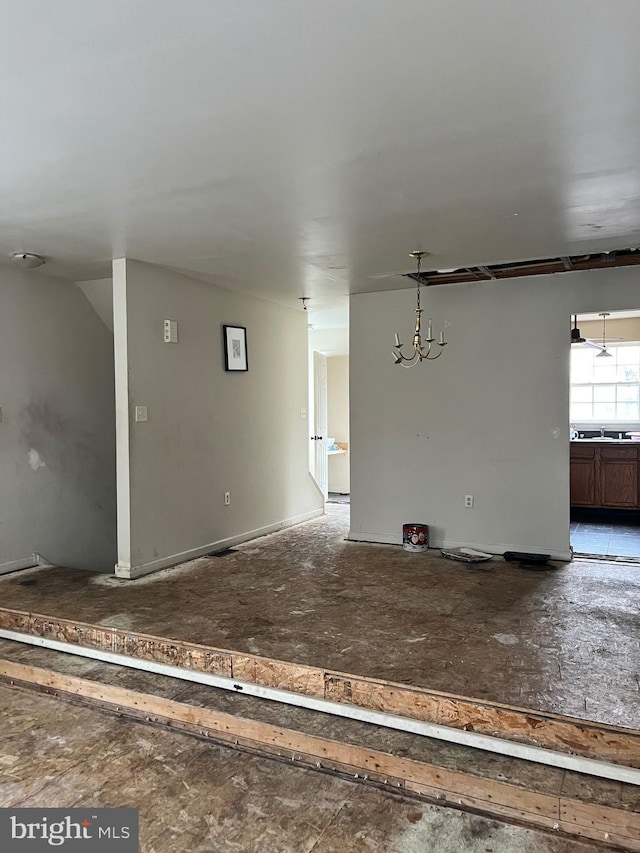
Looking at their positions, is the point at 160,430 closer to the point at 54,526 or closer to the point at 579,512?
the point at 54,526

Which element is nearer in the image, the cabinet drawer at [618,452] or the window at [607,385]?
the cabinet drawer at [618,452]

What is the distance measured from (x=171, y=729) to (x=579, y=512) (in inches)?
228

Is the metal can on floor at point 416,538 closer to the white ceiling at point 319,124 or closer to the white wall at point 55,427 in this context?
the white ceiling at point 319,124

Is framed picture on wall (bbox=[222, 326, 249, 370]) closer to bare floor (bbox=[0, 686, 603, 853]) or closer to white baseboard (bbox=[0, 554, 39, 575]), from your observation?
white baseboard (bbox=[0, 554, 39, 575])

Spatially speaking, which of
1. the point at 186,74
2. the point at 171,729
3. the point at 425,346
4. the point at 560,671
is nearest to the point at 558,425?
the point at 425,346

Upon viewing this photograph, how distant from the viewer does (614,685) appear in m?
2.65

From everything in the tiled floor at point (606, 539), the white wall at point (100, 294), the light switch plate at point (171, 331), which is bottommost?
the tiled floor at point (606, 539)

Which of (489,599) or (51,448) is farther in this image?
(51,448)

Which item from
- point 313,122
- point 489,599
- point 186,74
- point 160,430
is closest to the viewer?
point 186,74

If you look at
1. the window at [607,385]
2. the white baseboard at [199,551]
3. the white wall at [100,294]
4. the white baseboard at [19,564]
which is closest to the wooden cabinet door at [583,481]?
the window at [607,385]

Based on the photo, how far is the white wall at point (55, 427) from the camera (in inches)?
185

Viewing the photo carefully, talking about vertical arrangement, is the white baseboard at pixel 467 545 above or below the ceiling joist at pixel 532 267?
below

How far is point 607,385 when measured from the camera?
7.99m

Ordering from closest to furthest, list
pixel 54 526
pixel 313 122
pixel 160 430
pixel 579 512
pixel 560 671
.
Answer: pixel 313 122
pixel 560 671
pixel 160 430
pixel 54 526
pixel 579 512
